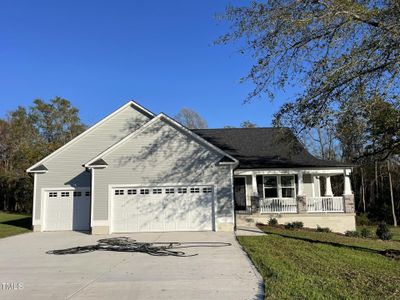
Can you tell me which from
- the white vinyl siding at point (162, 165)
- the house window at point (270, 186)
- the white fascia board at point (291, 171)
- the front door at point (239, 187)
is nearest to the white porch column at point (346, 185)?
the white fascia board at point (291, 171)

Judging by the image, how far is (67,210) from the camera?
2012cm

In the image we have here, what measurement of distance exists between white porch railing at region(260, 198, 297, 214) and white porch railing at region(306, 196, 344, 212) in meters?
0.86

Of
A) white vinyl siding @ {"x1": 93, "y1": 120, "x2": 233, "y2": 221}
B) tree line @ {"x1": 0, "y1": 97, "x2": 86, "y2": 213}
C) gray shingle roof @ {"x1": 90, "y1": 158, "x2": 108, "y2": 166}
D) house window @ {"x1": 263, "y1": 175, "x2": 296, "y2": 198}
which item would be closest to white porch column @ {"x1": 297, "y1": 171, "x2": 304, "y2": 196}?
house window @ {"x1": 263, "y1": 175, "x2": 296, "y2": 198}

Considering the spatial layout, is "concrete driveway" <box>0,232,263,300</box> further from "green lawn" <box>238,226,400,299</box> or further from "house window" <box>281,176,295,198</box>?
"house window" <box>281,176,295,198</box>

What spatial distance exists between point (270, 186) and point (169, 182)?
23.7 feet

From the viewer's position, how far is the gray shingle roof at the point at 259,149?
21609 millimetres

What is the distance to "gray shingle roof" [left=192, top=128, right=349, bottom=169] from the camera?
2161cm

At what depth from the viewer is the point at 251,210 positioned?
2097 cm

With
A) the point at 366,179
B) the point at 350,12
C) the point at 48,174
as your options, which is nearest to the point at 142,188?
the point at 48,174

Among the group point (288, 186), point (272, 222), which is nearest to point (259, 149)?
point (288, 186)

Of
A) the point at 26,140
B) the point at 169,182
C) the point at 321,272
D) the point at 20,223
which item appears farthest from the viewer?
the point at 26,140

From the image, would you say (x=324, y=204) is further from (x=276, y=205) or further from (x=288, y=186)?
(x=276, y=205)

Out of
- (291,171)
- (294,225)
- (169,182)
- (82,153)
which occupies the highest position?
(82,153)

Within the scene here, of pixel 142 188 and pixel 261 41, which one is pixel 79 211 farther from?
pixel 261 41
